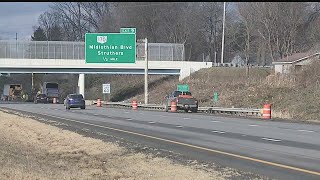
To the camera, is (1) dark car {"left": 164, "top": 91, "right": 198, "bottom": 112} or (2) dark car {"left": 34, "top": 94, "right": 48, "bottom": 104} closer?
(1) dark car {"left": 164, "top": 91, "right": 198, "bottom": 112}

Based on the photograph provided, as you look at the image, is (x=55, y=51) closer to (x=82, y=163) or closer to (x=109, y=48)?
(x=109, y=48)

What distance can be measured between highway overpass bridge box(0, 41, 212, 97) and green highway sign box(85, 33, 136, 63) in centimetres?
1460

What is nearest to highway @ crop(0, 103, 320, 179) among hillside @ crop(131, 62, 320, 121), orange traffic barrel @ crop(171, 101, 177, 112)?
hillside @ crop(131, 62, 320, 121)

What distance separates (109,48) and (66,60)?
18.9 m

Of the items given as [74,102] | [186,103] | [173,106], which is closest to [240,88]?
[173,106]

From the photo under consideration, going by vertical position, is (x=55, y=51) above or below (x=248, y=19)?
below

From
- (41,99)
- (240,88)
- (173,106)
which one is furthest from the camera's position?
(41,99)

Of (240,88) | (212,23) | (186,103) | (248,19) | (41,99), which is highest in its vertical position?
(212,23)

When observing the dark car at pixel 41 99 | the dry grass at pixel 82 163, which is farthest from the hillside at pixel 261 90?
the dry grass at pixel 82 163

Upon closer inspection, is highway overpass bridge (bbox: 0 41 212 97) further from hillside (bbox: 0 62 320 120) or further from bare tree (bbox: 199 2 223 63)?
bare tree (bbox: 199 2 223 63)

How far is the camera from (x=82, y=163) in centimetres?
1319

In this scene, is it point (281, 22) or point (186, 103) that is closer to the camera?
point (186, 103)

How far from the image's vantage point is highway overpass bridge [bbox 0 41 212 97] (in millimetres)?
78375

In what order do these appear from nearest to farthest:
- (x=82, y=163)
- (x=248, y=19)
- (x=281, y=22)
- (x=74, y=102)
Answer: (x=82, y=163)
(x=74, y=102)
(x=281, y=22)
(x=248, y=19)
